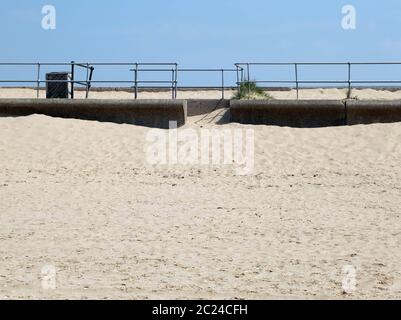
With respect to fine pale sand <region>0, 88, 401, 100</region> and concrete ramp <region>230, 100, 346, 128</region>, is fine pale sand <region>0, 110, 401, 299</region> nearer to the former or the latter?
concrete ramp <region>230, 100, 346, 128</region>

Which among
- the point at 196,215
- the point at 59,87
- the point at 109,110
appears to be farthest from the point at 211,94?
the point at 196,215

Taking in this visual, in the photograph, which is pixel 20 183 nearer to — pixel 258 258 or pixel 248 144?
pixel 248 144

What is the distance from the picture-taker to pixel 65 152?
744 inches

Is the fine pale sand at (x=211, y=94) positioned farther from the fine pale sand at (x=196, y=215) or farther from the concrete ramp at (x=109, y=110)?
the fine pale sand at (x=196, y=215)

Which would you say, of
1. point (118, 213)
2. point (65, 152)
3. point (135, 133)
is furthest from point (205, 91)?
point (118, 213)

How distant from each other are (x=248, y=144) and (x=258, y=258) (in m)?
8.83

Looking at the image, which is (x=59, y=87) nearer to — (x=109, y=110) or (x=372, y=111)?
(x=109, y=110)

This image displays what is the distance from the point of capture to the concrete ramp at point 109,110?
21.2 meters

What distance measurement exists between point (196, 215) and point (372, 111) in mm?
8897

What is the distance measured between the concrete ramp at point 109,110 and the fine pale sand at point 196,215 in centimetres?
56

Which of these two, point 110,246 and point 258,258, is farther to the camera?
point 110,246

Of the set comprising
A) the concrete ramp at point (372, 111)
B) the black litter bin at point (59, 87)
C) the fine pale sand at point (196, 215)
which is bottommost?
the fine pale sand at point (196, 215)

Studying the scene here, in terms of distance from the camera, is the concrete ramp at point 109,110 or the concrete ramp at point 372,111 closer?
the concrete ramp at point 372,111

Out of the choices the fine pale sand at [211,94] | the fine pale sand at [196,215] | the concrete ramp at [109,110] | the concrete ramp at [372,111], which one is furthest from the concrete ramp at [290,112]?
the fine pale sand at [211,94]
